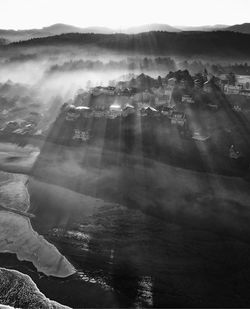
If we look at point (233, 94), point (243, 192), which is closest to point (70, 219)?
point (243, 192)

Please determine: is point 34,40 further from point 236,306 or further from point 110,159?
point 236,306

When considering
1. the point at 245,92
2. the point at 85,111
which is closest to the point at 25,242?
the point at 85,111

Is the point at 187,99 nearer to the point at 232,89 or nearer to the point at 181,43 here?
the point at 232,89

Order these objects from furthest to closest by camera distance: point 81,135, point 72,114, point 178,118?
1. point 72,114
2. point 81,135
3. point 178,118

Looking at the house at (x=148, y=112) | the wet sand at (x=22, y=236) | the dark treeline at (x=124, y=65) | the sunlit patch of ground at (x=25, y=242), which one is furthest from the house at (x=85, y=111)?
the dark treeline at (x=124, y=65)

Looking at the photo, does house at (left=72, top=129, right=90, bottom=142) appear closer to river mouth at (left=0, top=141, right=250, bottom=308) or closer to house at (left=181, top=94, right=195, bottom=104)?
river mouth at (left=0, top=141, right=250, bottom=308)

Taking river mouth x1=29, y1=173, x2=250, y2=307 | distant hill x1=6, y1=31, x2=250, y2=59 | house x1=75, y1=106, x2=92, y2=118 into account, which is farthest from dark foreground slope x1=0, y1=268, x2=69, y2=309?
distant hill x1=6, y1=31, x2=250, y2=59
